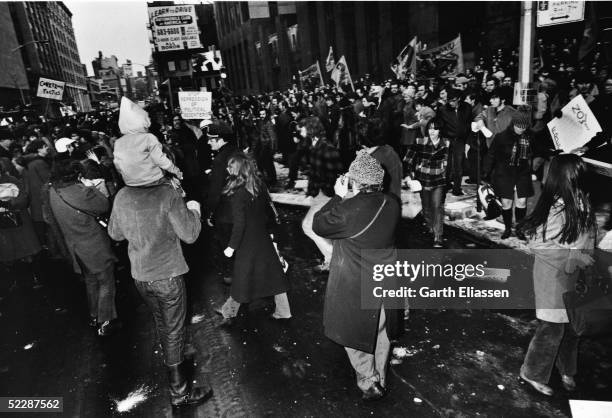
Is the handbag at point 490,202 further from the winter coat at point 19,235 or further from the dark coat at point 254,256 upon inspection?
the winter coat at point 19,235

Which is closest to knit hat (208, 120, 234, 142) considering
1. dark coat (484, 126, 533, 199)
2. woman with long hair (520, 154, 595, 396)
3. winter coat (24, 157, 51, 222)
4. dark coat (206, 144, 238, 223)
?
dark coat (206, 144, 238, 223)

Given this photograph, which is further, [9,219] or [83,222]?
[9,219]

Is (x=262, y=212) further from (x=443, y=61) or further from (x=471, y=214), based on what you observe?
(x=443, y=61)

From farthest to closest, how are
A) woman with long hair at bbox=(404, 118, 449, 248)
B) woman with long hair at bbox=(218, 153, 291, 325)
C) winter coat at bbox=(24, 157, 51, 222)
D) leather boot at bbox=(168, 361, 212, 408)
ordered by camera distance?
winter coat at bbox=(24, 157, 51, 222) < woman with long hair at bbox=(404, 118, 449, 248) < woman with long hair at bbox=(218, 153, 291, 325) < leather boot at bbox=(168, 361, 212, 408)

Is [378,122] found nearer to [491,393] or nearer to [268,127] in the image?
[491,393]

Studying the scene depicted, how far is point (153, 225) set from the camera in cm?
317

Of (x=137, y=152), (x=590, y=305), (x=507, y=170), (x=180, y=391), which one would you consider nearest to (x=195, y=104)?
(x=507, y=170)

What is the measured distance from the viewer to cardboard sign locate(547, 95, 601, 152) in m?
4.67

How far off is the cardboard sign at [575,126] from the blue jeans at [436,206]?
1.57 meters

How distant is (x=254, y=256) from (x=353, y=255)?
1.56 m

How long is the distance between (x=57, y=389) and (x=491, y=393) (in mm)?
3850

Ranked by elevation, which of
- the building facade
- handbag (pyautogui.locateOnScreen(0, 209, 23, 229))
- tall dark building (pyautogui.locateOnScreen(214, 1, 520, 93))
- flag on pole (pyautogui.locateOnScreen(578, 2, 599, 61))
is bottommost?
handbag (pyautogui.locateOnScreen(0, 209, 23, 229))

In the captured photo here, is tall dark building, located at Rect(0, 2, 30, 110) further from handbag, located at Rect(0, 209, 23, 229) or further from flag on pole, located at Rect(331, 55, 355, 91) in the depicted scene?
handbag, located at Rect(0, 209, 23, 229)

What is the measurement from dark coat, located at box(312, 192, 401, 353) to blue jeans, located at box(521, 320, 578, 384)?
1124mm
